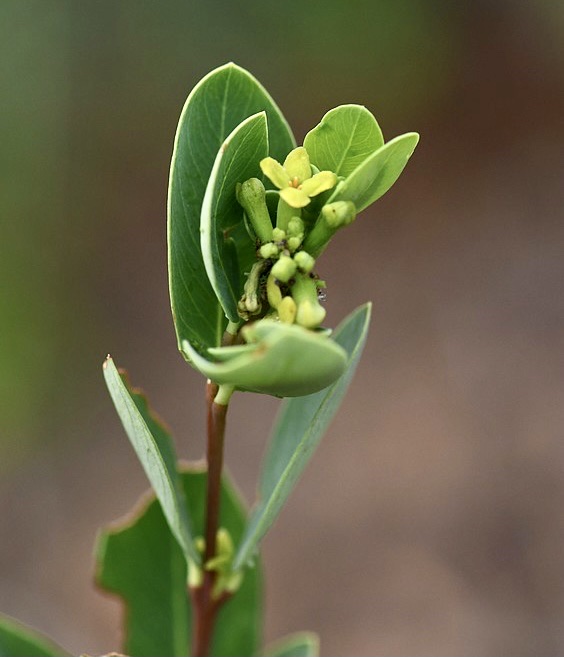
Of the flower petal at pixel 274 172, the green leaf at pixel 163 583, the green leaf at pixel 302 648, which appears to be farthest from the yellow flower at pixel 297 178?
the green leaf at pixel 302 648

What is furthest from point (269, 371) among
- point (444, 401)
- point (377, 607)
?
point (444, 401)

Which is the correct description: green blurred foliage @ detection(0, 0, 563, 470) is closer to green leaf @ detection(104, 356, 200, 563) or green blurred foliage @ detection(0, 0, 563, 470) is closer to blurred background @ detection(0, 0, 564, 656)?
blurred background @ detection(0, 0, 564, 656)

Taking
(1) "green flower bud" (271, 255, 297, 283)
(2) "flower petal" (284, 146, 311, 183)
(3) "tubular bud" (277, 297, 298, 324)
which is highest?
(2) "flower petal" (284, 146, 311, 183)

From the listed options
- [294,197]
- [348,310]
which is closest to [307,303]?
[294,197]

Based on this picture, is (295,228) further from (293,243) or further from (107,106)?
(107,106)

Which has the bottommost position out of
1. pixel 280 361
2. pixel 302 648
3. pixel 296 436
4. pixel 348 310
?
pixel 302 648

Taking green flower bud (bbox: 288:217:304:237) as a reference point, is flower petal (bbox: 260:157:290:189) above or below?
above

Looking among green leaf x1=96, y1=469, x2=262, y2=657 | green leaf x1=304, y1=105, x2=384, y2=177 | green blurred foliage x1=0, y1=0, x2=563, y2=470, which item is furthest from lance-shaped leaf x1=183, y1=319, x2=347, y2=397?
green blurred foliage x1=0, y1=0, x2=563, y2=470
